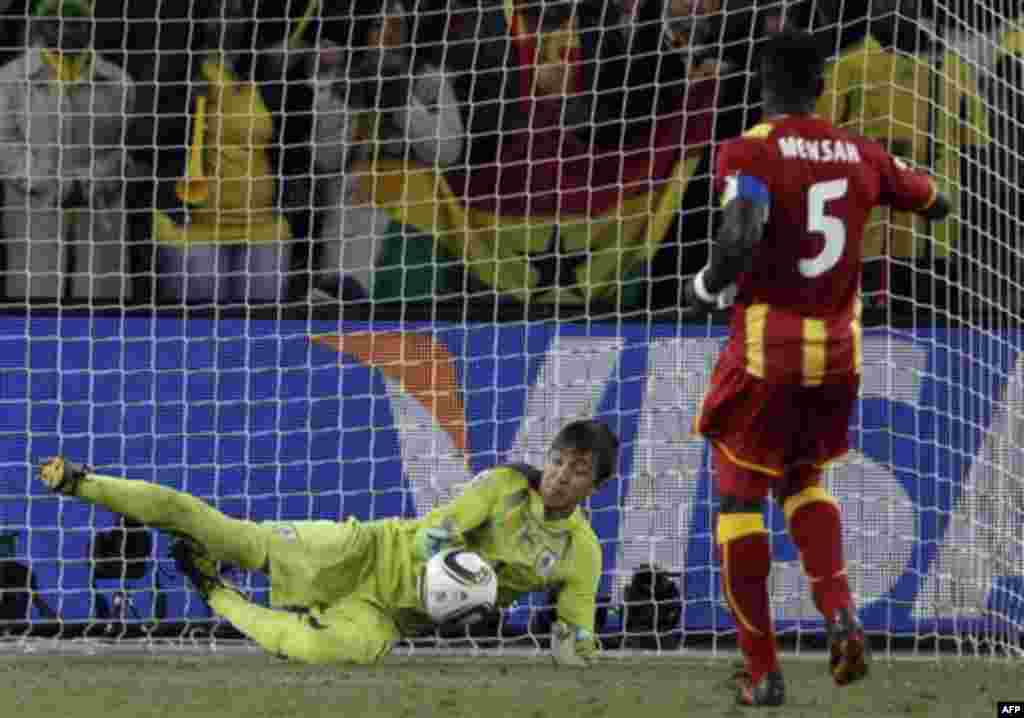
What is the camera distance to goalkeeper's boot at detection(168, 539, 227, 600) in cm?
752

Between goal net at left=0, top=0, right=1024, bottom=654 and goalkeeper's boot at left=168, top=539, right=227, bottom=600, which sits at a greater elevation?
goal net at left=0, top=0, right=1024, bottom=654

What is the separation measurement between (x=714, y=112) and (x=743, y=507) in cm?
297

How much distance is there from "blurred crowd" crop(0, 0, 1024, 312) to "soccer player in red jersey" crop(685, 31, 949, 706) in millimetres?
2713

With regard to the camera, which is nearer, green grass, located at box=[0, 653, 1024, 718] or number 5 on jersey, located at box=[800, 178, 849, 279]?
number 5 on jersey, located at box=[800, 178, 849, 279]

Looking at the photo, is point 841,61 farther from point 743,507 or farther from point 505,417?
point 743,507

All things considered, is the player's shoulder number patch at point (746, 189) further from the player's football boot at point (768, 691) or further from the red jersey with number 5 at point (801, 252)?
the player's football boot at point (768, 691)

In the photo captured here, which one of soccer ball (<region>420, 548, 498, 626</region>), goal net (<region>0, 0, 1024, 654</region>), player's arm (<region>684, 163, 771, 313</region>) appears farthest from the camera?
goal net (<region>0, 0, 1024, 654</region>)

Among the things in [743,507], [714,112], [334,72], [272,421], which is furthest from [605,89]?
[743,507]

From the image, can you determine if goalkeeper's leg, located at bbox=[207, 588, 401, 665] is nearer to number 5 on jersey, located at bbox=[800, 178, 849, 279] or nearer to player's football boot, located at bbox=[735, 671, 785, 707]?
player's football boot, located at bbox=[735, 671, 785, 707]

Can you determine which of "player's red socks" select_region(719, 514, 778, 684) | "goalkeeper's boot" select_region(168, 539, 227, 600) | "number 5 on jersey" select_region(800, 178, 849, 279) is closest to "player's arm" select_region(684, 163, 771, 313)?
"number 5 on jersey" select_region(800, 178, 849, 279)

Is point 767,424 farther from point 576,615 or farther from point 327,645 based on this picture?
point 327,645

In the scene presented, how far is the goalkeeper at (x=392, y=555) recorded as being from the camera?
7336 millimetres

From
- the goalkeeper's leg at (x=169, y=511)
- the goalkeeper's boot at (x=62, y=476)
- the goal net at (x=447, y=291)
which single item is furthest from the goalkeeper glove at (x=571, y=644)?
the goalkeeper's boot at (x=62, y=476)

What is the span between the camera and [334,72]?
8750mm
